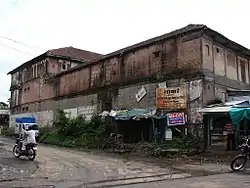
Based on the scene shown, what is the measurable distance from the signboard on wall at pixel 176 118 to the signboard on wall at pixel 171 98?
1.41 feet

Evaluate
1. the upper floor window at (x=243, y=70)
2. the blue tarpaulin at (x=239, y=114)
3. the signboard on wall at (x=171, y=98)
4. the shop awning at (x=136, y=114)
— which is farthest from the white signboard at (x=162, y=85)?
the blue tarpaulin at (x=239, y=114)

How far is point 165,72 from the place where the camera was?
21656 millimetres

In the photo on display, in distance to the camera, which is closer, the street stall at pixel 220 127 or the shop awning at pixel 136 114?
the street stall at pixel 220 127

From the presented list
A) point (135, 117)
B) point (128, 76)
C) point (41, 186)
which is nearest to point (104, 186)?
point (41, 186)

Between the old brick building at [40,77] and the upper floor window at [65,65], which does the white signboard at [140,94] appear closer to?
the old brick building at [40,77]

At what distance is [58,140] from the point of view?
27.3 meters

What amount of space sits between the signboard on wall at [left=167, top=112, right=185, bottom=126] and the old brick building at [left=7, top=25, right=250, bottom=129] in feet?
1.33

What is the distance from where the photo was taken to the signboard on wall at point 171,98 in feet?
64.8

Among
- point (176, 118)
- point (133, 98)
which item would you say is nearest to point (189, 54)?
point (176, 118)

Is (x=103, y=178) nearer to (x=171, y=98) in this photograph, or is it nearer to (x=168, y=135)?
(x=168, y=135)

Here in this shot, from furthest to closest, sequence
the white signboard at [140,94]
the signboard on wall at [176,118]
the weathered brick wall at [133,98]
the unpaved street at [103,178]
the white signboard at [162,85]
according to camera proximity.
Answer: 1. the white signboard at [140,94]
2. the weathered brick wall at [133,98]
3. the white signboard at [162,85]
4. the signboard on wall at [176,118]
5. the unpaved street at [103,178]

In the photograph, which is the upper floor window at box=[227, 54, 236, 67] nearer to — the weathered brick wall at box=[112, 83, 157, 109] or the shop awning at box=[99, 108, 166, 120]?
the weathered brick wall at box=[112, 83, 157, 109]

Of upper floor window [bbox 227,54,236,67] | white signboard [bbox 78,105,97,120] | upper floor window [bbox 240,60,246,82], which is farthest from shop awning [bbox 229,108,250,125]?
white signboard [bbox 78,105,97,120]

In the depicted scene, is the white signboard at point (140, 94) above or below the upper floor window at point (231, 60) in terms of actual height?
below
